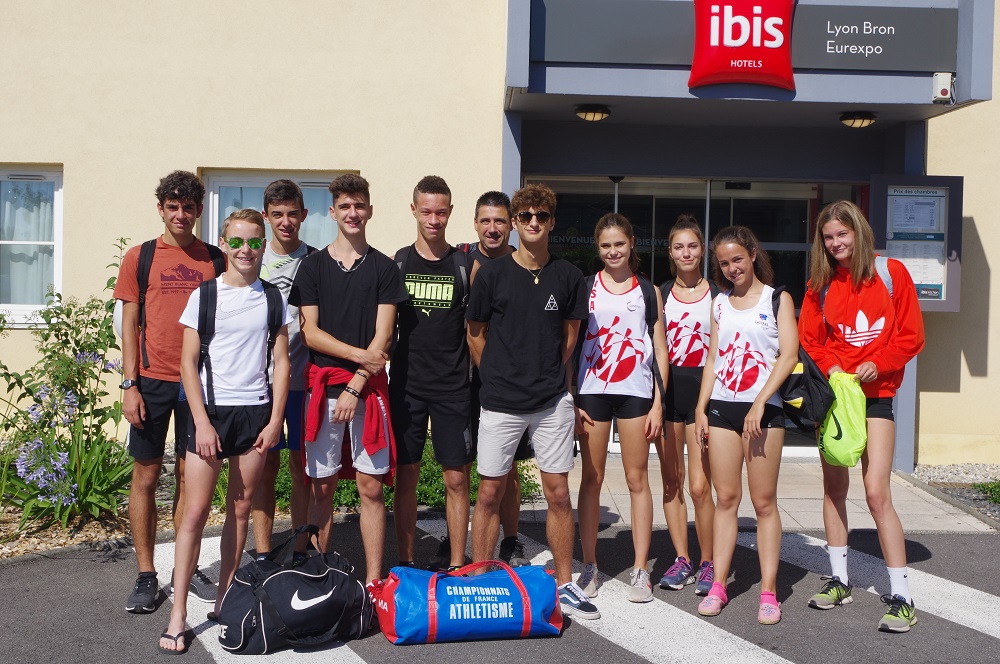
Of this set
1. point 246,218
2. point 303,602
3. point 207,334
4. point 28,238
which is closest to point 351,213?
point 246,218

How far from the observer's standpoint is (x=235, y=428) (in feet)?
13.6

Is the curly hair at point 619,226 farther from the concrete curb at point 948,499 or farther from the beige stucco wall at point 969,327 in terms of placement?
the beige stucco wall at point 969,327

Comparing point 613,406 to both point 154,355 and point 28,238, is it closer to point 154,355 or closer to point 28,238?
point 154,355

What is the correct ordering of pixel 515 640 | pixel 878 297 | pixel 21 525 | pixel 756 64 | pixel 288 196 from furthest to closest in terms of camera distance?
1. pixel 756 64
2. pixel 21 525
3. pixel 288 196
4. pixel 878 297
5. pixel 515 640

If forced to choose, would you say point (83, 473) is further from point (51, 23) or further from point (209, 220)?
point (51, 23)

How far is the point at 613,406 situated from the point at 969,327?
17.8 feet

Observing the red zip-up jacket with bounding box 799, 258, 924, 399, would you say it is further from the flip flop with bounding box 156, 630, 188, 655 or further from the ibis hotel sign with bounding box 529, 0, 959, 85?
the flip flop with bounding box 156, 630, 188, 655

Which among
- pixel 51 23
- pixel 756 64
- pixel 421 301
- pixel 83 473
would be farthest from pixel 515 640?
pixel 51 23

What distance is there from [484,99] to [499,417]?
448 cm

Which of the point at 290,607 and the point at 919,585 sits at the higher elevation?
the point at 290,607

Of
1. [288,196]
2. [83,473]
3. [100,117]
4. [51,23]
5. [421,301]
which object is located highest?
[51,23]

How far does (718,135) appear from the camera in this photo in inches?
338

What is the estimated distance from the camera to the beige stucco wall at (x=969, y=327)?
846 centimetres

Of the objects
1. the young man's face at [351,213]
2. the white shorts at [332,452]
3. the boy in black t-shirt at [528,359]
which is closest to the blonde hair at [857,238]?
the boy in black t-shirt at [528,359]
